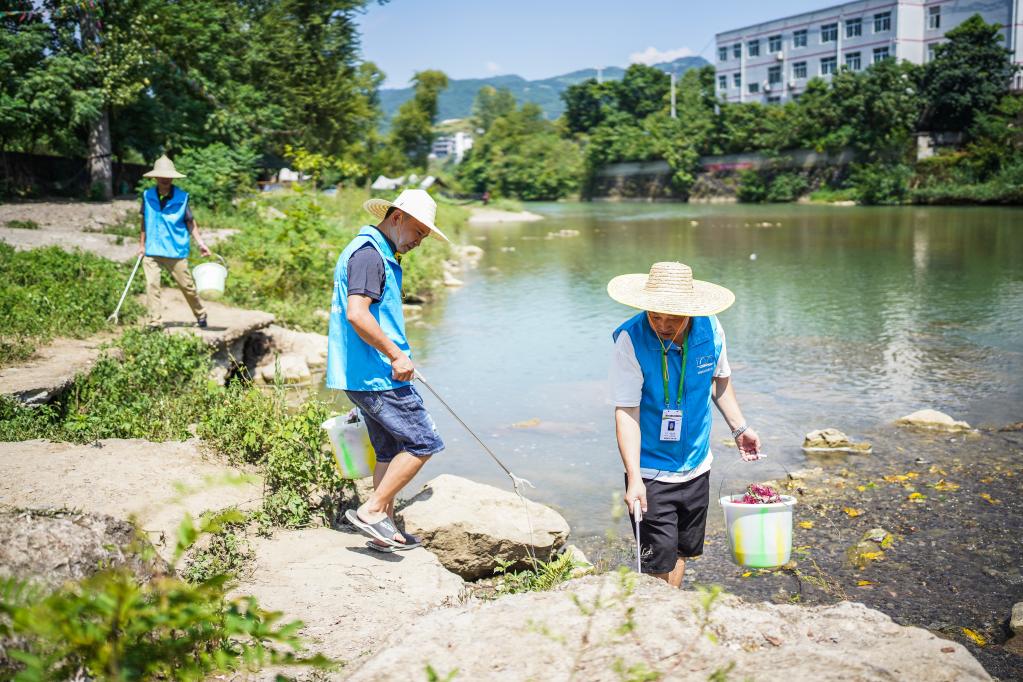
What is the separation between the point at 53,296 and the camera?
335 inches

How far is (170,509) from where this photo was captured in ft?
15.3

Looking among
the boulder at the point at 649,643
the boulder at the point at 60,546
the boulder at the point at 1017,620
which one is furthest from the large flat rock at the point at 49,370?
the boulder at the point at 1017,620

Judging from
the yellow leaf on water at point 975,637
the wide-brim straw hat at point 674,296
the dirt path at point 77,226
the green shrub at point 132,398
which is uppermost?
the dirt path at point 77,226

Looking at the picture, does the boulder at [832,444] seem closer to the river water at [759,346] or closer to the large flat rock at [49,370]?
the river water at [759,346]

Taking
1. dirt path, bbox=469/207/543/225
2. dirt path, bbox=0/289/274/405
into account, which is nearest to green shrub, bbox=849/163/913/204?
dirt path, bbox=469/207/543/225

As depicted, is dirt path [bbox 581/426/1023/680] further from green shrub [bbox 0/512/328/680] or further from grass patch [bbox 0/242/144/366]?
grass patch [bbox 0/242/144/366]

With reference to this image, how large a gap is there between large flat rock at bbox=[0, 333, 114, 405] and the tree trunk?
A: 15856 millimetres

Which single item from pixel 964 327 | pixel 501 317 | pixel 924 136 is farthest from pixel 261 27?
pixel 924 136

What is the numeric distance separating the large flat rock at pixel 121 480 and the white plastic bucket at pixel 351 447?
1.70ft

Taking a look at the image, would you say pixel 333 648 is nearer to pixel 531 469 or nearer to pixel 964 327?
pixel 531 469

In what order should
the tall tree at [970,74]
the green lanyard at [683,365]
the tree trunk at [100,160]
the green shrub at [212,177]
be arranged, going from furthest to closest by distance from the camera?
the tall tree at [970,74], the tree trunk at [100,160], the green shrub at [212,177], the green lanyard at [683,365]

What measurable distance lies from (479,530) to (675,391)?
63.0 inches

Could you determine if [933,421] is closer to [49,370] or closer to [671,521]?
[671,521]

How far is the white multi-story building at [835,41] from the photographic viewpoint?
50.5 m
